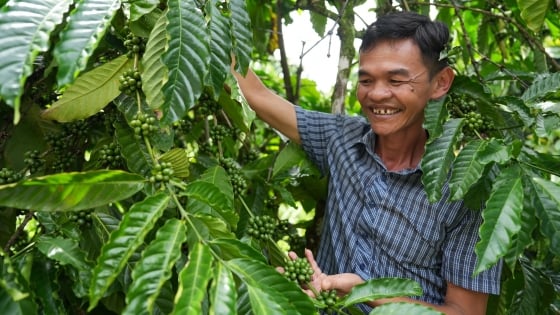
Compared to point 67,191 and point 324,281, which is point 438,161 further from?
point 67,191

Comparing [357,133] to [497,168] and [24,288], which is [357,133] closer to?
[497,168]

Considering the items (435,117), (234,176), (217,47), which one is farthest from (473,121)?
(217,47)

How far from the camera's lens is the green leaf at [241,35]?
4.87ft

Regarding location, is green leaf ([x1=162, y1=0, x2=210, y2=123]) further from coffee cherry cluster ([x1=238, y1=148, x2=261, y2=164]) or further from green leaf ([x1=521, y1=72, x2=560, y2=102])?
coffee cherry cluster ([x1=238, y1=148, x2=261, y2=164])

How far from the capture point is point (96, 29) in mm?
1151

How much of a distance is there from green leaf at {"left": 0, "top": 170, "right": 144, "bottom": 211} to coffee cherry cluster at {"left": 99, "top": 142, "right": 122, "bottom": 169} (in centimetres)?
36

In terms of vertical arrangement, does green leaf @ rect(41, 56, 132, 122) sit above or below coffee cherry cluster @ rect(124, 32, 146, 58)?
below

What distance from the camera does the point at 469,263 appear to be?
1880mm

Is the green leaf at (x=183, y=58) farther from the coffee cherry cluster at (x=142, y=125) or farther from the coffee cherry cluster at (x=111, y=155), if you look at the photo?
the coffee cherry cluster at (x=111, y=155)

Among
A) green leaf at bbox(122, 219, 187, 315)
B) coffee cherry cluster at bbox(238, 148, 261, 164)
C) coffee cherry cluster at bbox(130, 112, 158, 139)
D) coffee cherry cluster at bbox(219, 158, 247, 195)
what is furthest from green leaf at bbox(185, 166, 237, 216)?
coffee cherry cluster at bbox(238, 148, 261, 164)

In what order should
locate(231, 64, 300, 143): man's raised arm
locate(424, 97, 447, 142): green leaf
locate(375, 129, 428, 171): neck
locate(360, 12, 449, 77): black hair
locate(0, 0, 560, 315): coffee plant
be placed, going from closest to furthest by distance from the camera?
locate(0, 0, 560, 315): coffee plant
locate(424, 97, 447, 142): green leaf
locate(360, 12, 449, 77): black hair
locate(375, 129, 428, 171): neck
locate(231, 64, 300, 143): man's raised arm

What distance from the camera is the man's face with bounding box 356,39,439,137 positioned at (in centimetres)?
201

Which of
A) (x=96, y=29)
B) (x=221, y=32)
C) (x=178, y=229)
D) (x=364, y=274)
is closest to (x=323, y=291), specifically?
(x=364, y=274)

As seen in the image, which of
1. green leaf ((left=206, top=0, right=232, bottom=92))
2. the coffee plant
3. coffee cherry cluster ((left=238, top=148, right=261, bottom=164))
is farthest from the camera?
coffee cherry cluster ((left=238, top=148, right=261, bottom=164))
